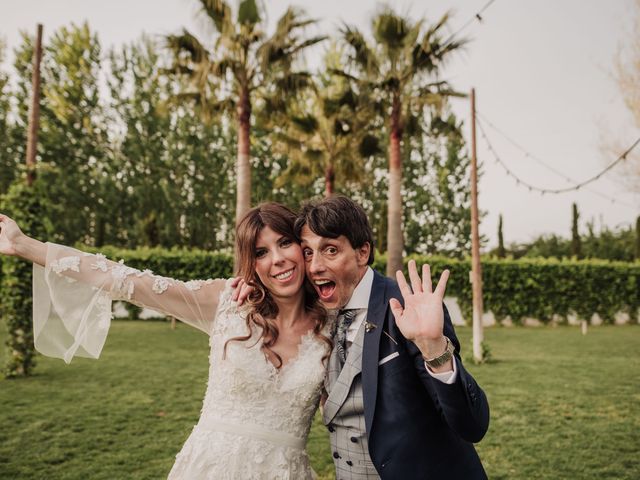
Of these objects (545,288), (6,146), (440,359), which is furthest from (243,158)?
(6,146)

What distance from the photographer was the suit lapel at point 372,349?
2.01m

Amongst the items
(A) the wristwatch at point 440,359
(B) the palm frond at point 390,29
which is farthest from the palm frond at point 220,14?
(A) the wristwatch at point 440,359

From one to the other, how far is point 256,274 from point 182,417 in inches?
213

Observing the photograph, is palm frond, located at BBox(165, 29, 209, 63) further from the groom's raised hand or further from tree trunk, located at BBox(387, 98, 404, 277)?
the groom's raised hand

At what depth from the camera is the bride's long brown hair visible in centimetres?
272

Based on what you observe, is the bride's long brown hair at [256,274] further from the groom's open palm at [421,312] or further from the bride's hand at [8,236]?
the bride's hand at [8,236]

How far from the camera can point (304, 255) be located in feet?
8.90

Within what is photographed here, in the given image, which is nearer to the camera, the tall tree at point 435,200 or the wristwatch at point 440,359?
the wristwatch at point 440,359

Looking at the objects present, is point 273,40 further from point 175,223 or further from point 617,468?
point 175,223

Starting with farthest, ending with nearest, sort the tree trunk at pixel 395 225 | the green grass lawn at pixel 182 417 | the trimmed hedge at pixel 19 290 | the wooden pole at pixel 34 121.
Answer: the tree trunk at pixel 395 225 → the wooden pole at pixel 34 121 → the trimmed hedge at pixel 19 290 → the green grass lawn at pixel 182 417

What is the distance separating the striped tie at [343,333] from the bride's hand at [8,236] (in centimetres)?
175

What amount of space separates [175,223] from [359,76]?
84.7 feet

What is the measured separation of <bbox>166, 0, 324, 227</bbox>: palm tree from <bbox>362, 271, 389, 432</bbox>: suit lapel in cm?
1100

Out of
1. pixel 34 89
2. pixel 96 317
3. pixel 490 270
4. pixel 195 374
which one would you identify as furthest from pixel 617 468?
pixel 490 270
